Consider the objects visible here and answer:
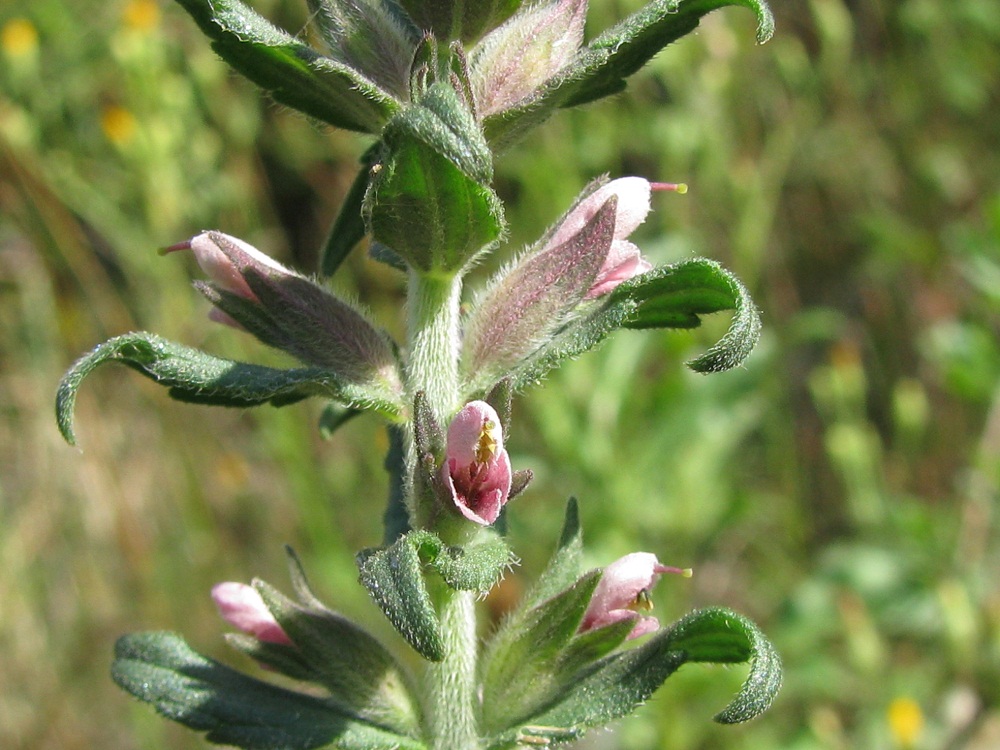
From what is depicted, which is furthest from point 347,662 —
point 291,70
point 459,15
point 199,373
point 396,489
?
point 459,15

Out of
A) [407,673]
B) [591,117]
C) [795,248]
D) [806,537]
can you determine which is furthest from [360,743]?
[795,248]

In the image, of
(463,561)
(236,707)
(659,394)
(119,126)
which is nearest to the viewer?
(463,561)

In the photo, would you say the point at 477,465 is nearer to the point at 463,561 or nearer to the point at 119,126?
the point at 463,561

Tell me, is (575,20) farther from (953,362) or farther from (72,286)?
(72,286)

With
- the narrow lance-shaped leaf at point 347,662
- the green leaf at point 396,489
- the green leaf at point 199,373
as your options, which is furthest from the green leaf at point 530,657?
the green leaf at point 199,373

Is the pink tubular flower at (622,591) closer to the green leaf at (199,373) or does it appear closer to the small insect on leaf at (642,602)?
the small insect on leaf at (642,602)

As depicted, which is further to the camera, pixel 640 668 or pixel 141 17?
pixel 141 17
